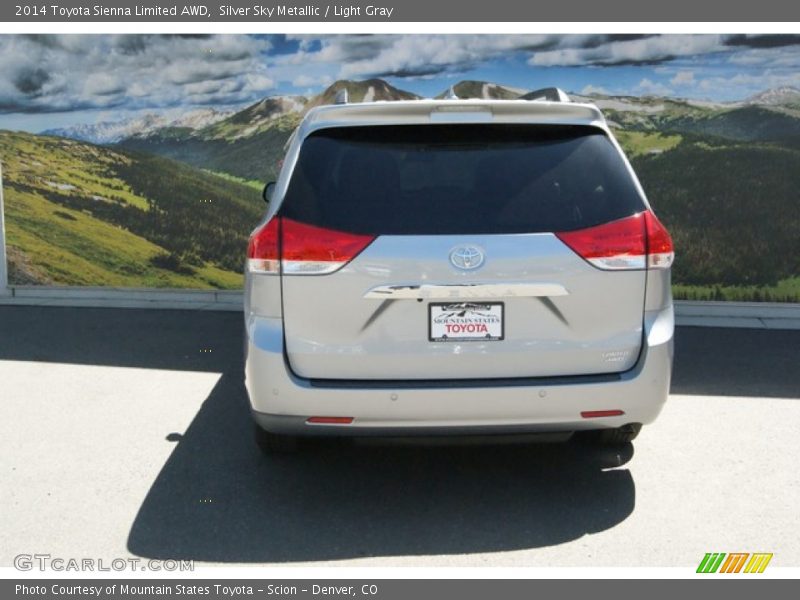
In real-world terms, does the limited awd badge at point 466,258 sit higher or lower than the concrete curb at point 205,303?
higher

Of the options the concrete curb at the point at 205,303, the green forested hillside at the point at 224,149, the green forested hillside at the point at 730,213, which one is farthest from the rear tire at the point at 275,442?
the green forested hillside at the point at 224,149

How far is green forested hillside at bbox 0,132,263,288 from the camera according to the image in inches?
397

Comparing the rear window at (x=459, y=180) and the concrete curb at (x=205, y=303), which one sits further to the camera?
the concrete curb at (x=205, y=303)

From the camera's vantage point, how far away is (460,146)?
414cm

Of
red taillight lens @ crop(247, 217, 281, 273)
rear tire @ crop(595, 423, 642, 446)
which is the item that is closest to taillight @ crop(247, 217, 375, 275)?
red taillight lens @ crop(247, 217, 281, 273)

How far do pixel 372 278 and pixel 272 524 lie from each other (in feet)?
4.03

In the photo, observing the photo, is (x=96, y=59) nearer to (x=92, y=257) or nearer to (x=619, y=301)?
(x=92, y=257)

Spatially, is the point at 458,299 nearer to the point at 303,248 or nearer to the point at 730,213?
the point at 303,248

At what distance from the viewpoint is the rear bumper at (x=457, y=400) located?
3.90m

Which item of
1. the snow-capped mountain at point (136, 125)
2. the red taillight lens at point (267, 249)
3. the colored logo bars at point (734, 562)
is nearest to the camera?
the colored logo bars at point (734, 562)

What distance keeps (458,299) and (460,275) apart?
10cm

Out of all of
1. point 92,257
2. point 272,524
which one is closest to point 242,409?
point 272,524

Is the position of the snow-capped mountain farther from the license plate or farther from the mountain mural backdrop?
the license plate

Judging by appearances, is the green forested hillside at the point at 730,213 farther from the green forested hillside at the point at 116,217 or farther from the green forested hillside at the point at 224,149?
the green forested hillside at the point at 116,217
